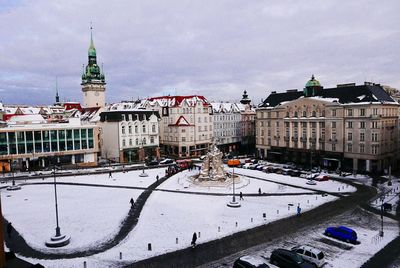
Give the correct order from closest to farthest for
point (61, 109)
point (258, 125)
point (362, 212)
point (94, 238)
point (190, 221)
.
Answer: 1. point (94, 238)
2. point (190, 221)
3. point (362, 212)
4. point (258, 125)
5. point (61, 109)

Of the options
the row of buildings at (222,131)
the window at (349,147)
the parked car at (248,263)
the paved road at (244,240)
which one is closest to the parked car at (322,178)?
the row of buildings at (222,131)

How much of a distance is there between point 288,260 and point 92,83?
364 feet

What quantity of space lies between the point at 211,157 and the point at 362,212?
25288mm

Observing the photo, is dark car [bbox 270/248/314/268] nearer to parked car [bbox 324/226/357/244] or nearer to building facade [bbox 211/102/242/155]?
parked car [bbox 324/226/357/244]

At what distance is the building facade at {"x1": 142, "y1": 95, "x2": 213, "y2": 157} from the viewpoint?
94.6 metres

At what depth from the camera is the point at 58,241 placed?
31.1 m

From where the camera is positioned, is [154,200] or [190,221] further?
[154,200]

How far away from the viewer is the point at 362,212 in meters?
41.1

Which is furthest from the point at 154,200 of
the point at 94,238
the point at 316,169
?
the point at 316,169

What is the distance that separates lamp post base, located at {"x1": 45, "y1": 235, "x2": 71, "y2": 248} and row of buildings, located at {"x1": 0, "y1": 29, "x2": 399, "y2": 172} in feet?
163

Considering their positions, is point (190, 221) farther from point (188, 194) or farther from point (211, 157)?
point (211, 157)

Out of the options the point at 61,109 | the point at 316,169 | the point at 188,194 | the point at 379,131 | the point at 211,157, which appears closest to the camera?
the point at 188,194

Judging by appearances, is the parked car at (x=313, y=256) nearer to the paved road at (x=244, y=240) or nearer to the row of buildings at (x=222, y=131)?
the paved road at (x=244, y=240)

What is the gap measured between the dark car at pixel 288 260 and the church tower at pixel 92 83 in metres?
109
